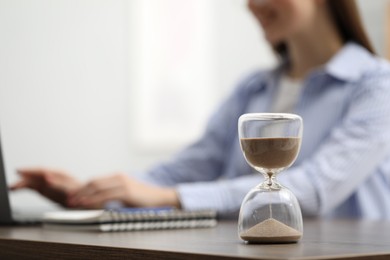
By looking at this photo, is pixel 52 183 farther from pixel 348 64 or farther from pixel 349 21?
pixel 349 21

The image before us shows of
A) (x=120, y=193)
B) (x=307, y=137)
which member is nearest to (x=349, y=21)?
(x=307, y=137)

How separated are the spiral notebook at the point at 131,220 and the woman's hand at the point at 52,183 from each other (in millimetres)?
470

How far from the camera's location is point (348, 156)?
74.9 inches

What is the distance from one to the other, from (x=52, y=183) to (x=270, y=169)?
42.4 inches

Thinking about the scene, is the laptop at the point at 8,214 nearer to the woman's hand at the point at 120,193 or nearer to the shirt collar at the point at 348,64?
the woman's hand at the point at 120,193

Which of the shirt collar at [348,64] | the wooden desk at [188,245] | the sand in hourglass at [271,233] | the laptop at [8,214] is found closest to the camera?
the wooden desk at [188,245]

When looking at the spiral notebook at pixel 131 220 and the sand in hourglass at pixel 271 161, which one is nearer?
the sand in hourglass at pixel 271 161

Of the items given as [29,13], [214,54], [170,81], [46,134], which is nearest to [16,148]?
[46,134]

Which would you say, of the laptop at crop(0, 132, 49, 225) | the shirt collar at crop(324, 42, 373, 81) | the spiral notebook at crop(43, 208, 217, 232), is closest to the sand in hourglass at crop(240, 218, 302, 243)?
the spiral notebook at crop(43, 208, 217, 232)

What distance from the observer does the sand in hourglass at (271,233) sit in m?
0.92

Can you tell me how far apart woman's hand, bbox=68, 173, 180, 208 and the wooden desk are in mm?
322

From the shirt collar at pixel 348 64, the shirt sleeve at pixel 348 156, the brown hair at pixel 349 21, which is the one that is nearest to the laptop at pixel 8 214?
the shirt sleeve at pixel 348 156

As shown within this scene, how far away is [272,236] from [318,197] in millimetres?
957

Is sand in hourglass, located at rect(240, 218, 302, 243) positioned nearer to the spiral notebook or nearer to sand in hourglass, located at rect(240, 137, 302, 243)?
sand in hourglass, located at rect(240, 137, 302, 243)
